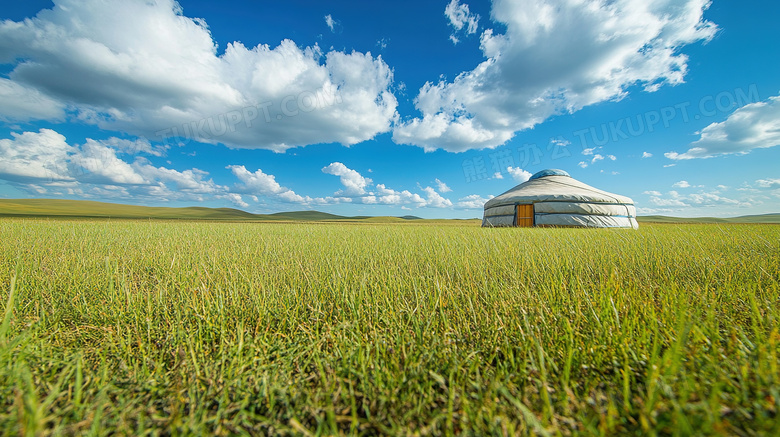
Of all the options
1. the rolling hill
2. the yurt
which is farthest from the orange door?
the rolling hill

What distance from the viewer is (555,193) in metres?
13.0

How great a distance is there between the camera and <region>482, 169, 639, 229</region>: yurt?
12016 millimetres

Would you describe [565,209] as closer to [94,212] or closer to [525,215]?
[525,215]

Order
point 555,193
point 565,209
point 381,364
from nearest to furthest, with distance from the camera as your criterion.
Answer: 1. point 381,364
2. point 565,209
3. point 555,193

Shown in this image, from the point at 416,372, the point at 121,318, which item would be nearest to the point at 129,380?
the point at 121,318

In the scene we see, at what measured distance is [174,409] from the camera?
2.22 ft

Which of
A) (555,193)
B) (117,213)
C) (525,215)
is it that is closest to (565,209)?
(555,193)

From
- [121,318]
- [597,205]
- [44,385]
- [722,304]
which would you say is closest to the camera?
[44,385]

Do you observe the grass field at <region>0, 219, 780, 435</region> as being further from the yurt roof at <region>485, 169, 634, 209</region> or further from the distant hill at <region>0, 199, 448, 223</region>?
the distant hill at <region>0, 199, 448, 223</region>

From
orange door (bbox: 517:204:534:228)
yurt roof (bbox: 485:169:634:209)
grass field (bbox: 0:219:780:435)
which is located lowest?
grass field (bbox: 0:219:780:435)

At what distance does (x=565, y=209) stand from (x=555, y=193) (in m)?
1.07

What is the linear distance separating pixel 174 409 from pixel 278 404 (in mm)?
257

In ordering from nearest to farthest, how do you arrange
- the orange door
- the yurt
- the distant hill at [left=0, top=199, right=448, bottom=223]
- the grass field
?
the grass field
the yurt
the orange door
the distant hill at [left=0, top=199, right=448, bottom=223]

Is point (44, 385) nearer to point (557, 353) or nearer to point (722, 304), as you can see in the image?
point (557, 353)
